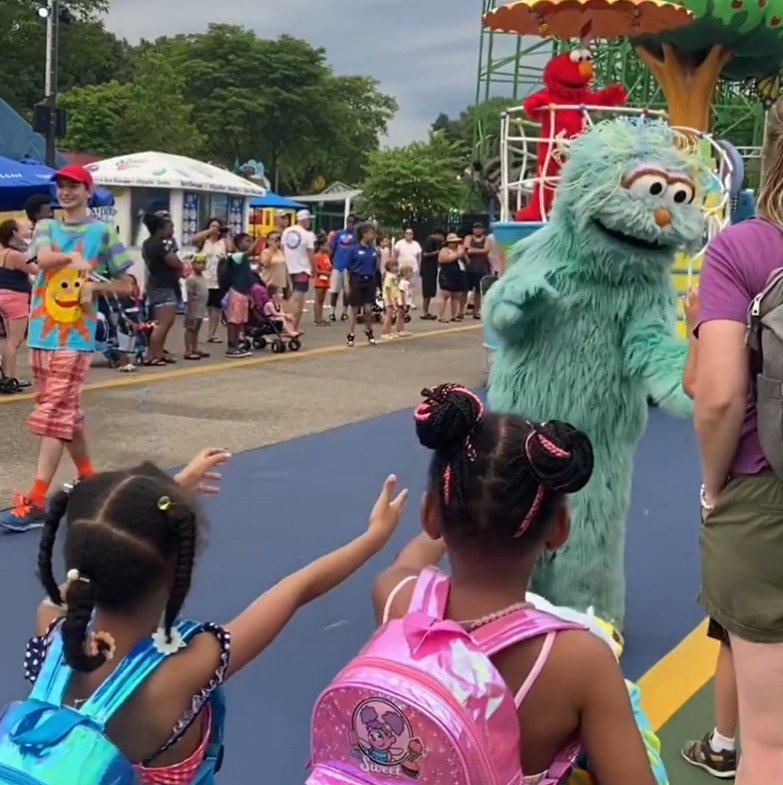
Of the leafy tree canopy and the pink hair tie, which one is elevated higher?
the leafy tree canopy

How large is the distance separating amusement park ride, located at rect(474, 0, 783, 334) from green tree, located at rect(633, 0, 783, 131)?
12 millimetres

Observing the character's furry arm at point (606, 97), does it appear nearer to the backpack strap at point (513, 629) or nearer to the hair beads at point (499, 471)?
the hair beads at point (499, 471)

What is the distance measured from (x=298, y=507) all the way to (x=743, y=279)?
12.8 feet

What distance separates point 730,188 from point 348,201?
133ft

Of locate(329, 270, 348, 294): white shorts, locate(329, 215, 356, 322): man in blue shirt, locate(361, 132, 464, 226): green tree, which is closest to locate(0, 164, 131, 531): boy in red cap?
locate(329, 215, 356, 322): man in blue shirt

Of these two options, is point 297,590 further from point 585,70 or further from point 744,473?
point 585,70

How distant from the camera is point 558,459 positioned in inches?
71.2

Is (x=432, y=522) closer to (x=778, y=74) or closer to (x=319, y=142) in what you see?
(x=778, y=74)

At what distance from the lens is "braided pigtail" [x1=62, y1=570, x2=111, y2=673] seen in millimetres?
1787

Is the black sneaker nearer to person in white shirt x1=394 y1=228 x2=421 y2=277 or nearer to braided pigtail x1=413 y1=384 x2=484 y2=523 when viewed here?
braided pigtail x1=413 y1=384 x2=484 y2=523

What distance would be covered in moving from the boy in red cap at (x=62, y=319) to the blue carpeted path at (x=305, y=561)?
0.41 m

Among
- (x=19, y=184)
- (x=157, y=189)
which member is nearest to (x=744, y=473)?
(x=19, y=184)

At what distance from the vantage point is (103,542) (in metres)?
1.86

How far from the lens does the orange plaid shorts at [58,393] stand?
5.33m
